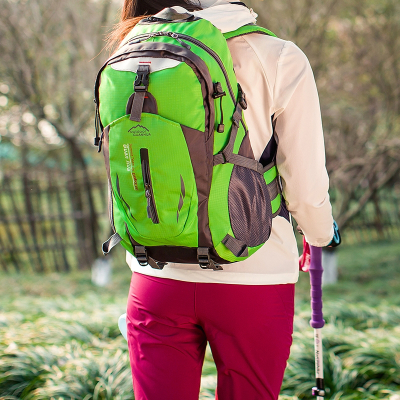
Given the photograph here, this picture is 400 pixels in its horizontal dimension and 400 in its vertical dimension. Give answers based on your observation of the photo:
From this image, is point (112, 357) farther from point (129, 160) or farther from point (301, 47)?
point (301, 47)

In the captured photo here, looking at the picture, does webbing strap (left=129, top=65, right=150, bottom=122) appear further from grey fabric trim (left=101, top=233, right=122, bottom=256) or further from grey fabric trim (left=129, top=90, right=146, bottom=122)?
grey fabric trim (left=101, top=233, right=122, bottom=256)

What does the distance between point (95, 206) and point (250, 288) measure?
8.34 m

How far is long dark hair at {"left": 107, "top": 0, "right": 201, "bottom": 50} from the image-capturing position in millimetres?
1535

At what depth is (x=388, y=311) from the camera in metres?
4.84

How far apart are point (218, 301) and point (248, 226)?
232 millimetres

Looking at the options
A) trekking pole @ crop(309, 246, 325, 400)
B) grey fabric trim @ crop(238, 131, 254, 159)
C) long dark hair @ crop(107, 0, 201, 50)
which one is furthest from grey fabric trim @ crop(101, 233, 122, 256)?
trekking pole @ crop(309, 246, 325, 400)

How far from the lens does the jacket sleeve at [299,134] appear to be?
135cm

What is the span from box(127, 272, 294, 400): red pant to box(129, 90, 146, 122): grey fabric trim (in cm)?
50

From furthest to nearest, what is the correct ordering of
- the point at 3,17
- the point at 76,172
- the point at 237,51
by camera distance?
1. the point at 76,172
2. the point at 3,17
3. the point at 237,51

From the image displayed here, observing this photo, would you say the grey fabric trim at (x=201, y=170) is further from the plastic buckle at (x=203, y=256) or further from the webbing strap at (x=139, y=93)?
the webbing strap at (x=139, y=93)

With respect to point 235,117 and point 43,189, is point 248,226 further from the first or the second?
point 43,189

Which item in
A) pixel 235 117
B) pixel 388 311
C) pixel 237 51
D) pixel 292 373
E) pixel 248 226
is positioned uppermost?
pixel 237 51

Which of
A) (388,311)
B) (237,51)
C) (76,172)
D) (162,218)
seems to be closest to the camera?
(162,218)

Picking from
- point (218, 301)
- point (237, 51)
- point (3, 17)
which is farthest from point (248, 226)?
point (3, 17)
